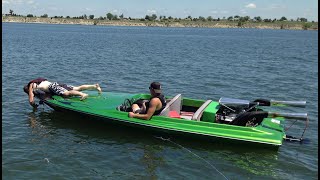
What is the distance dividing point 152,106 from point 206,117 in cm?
162

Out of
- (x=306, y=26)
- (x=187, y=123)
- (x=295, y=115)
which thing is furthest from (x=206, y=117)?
(x=306, y=26)

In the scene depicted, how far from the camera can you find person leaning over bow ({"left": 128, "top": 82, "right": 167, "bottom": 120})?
33.9 feet

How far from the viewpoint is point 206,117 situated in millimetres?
11000

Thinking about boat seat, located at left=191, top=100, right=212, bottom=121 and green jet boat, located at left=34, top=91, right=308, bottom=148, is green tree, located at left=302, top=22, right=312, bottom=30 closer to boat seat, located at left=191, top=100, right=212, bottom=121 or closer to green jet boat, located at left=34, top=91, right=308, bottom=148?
green jet boat, located at left=34, top=91, right=308, bottom=148

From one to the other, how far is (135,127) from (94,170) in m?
2.25

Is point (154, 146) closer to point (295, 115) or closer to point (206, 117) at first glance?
point (206, 117)

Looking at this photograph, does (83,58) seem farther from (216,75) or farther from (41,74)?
(216,75)

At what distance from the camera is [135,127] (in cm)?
1095

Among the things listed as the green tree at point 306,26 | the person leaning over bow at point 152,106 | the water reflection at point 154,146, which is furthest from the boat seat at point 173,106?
the green tree at point 306,26

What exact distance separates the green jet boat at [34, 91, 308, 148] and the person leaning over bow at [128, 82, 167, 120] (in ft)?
0.41

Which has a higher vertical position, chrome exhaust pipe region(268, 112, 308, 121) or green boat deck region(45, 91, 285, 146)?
chrome exhaust pipe region(268, 112, 308, 121)

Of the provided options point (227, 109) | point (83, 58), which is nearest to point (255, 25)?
point (83, 58)

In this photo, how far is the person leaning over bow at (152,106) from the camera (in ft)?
33.9

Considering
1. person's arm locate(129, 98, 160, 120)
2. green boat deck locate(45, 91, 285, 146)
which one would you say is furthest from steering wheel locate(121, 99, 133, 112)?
person's arm locate(129, 98, 160, 120)
